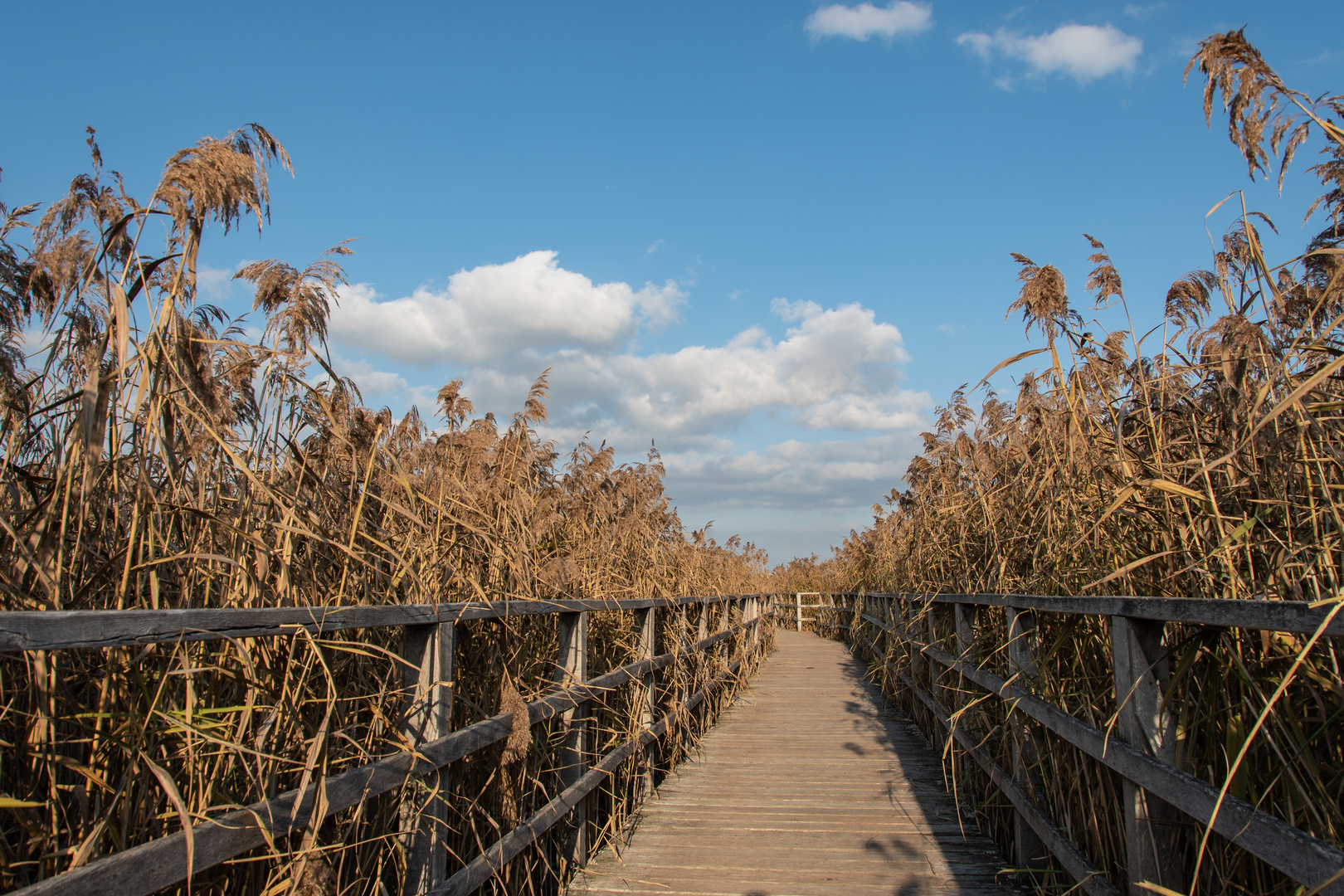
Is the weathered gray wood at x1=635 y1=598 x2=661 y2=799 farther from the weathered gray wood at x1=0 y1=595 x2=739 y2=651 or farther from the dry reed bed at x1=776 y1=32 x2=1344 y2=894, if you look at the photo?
the weathered gray wood at x1=0 y1=595 x2=739 y2=651

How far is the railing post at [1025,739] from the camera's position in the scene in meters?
3.04

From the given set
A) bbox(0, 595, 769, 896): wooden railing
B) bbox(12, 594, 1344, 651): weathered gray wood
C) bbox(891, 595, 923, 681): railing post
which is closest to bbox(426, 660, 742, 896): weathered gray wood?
bbox(0, 595, 769, 896): wooden railing

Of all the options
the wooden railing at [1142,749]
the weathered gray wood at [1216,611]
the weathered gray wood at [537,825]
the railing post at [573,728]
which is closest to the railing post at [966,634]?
the wooden railing at [1142,749]

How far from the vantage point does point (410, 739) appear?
1872mm

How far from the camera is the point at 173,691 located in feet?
4.75

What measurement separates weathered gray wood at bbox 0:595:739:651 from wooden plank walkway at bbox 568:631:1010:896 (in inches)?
80.9

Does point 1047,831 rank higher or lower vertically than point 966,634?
lower

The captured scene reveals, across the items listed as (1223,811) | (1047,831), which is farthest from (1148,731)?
(1047,831)

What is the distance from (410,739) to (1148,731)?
1.82 metres

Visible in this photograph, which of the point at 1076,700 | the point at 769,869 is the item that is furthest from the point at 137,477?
the point at 769,869

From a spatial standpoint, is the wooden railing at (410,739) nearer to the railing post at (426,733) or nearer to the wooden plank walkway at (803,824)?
the railing post at (426,733)

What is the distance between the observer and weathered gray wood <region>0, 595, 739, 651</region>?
1.03 m

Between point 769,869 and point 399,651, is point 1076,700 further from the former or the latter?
point 399,651

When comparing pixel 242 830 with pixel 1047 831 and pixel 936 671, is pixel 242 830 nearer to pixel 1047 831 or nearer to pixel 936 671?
pixel 1047 831
